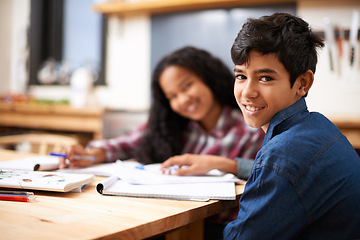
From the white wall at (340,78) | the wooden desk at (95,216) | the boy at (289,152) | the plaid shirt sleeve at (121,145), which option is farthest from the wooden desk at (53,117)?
the boy at (289,152)

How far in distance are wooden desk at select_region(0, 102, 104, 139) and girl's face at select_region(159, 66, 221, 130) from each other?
3.97 feet

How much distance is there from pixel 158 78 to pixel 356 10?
1.35m

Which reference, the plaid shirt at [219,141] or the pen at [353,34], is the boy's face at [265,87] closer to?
the plaid shirt at [219,141]

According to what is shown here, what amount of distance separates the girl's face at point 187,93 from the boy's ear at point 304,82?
2.51 ft

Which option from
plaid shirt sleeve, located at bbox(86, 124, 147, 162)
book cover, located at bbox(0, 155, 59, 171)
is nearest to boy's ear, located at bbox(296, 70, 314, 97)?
book cover, located at bbox(0, 155, 59, 171)

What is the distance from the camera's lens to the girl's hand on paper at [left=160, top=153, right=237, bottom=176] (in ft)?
3.59

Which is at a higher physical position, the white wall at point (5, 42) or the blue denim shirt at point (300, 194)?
the white wall at point (5, 42)

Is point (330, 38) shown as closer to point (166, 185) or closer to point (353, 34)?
point (353, 34)

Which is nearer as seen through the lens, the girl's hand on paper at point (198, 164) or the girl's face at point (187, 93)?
the girl's hand on paper at point (198, 164)

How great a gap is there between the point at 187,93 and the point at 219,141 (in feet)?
0.79

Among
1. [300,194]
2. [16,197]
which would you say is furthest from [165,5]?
[300,194]

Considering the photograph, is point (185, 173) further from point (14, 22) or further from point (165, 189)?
point (14, 22)

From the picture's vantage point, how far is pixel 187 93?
5.36 ft

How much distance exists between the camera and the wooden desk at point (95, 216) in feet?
2.10
